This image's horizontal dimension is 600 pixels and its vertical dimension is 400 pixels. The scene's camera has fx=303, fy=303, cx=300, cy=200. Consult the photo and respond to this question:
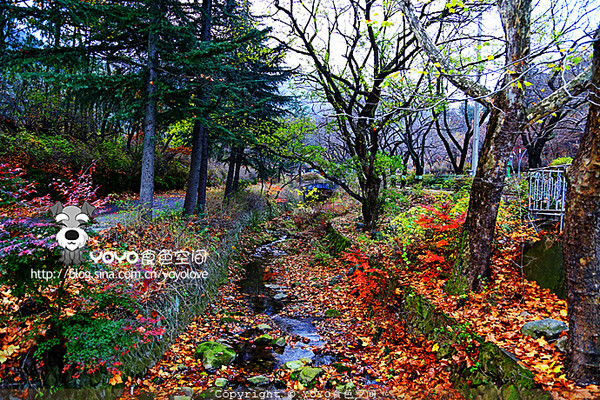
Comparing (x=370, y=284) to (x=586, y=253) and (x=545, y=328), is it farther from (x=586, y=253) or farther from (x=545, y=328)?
(x=586, y=253)

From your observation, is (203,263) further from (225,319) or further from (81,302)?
(81,302)

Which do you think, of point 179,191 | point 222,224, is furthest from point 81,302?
point 179,191

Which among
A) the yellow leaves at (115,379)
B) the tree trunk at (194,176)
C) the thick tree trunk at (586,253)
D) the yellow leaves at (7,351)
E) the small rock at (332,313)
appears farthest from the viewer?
the tree trunk at (194,176)

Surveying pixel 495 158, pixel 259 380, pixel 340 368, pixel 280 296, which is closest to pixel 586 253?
pixel 495 158

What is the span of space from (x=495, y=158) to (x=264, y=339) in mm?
5037

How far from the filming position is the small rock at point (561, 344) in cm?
351

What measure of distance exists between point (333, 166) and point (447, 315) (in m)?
6.43

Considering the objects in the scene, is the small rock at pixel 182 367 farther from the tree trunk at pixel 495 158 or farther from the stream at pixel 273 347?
the tree trunk at pixel 495 158

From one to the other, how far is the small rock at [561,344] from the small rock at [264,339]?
4241 mm

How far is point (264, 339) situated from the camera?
5.65 meters

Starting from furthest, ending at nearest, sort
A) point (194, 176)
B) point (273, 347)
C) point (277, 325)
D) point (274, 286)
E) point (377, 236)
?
point (194, 176) < point (377, 236) < point (274, 286) < point (277, 325) < point (273, 347)

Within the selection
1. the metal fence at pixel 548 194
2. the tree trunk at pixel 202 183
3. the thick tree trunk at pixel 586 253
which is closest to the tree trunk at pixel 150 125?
the tree trunk at pixel 202 183

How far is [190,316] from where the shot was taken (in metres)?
5.89

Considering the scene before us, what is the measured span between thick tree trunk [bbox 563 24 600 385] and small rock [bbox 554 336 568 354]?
0.30 meters
